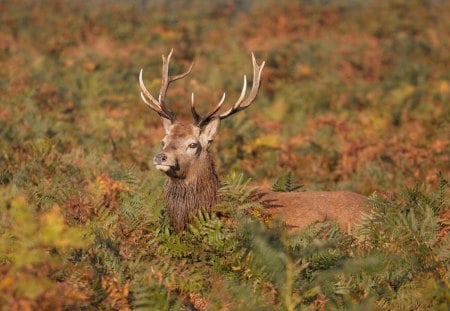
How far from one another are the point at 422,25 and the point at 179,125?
19471mm

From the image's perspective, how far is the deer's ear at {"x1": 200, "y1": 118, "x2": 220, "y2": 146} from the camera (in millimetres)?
7607

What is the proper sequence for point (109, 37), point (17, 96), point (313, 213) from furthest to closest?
point (109, 37) → point (17, 96) → point (313, 213)

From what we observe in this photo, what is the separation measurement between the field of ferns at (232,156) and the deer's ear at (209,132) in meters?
0.73

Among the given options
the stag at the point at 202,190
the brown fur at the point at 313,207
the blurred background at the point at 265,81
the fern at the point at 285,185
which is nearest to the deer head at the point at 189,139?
the stag at the point at 202,190

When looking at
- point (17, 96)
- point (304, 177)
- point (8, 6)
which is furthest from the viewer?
point (8, 6)

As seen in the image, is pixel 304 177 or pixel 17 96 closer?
pixel 304 177

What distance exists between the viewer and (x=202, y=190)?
23.9 feet

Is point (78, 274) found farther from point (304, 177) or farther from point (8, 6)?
point (8, 6)

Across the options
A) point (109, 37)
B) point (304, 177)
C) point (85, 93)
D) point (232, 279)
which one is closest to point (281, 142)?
point (304, 177)

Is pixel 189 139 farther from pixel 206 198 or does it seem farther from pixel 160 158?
pixel 206 198

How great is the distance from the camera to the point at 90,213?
22.1 ft

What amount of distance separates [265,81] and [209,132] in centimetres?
1031

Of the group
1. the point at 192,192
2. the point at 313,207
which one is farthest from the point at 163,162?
the point at 313,207

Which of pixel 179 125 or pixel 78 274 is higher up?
pixel 179 125
